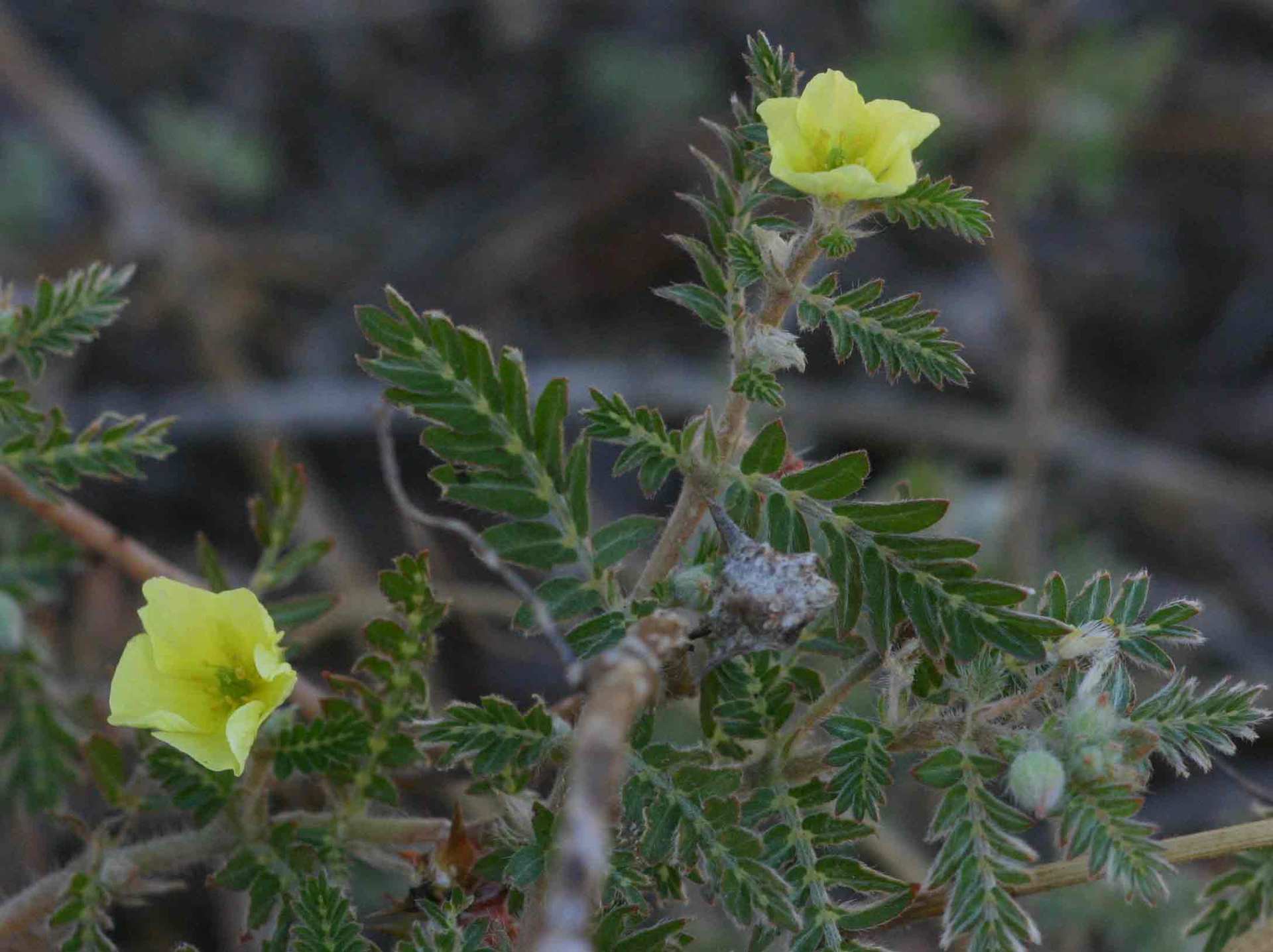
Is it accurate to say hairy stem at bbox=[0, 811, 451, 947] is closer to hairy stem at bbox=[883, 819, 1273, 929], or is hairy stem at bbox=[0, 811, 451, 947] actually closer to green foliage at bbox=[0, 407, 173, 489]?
green foliage at bbox=[0, 407, 173, 489]

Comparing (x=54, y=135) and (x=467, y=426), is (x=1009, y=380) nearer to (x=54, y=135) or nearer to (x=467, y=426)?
(x=467, y=426)

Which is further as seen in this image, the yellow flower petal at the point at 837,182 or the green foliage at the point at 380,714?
the green foliage at the point at 380,714

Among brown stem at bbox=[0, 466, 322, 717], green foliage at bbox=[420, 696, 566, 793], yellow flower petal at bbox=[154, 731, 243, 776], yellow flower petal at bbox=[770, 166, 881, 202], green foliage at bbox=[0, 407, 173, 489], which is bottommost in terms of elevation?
yellow flower petal at bbox=[154, 731, 243, 776]

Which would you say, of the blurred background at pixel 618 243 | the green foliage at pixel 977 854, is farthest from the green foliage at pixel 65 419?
the blurred background at pixel 618 243

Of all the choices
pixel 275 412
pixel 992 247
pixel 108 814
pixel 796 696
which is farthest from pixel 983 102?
pixel 108 814

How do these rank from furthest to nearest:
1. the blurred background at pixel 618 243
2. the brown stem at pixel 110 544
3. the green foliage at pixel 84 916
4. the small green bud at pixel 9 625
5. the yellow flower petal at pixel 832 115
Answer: the blurred background at pixel 618 243 → the brown stem at pixel 110 544 → the small green bud at pixel 9 625 → the green foliage at pixel 84 916 → the yellow flower petal at pixel 832 115

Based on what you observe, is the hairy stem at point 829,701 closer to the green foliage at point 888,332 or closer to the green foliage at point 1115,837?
the green foliage at point 1115,837

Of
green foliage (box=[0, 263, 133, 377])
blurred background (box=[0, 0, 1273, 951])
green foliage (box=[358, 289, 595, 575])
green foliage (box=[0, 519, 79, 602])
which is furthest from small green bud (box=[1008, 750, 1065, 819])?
blurred background (box=[0, 0, 1273, 951])
